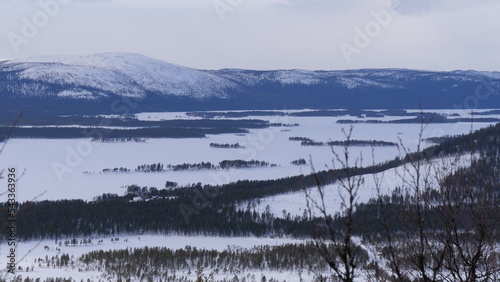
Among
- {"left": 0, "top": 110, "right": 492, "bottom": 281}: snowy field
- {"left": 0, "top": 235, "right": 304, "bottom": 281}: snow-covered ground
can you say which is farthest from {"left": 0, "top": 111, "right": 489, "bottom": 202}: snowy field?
{"left": 0, "top": 235, "right": 304, "bottom": 281}: snow-covered ground

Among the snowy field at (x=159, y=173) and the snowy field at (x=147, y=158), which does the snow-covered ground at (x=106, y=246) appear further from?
the snowy field at (x=147, y=158)

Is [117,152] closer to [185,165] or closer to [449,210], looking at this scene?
[185,165]

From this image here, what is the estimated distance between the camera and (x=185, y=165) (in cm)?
7194

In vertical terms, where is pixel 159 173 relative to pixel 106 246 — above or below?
above

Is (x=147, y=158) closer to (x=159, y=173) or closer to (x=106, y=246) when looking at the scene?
(x=159, y=173)

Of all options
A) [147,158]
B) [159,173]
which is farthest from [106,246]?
[147,158]

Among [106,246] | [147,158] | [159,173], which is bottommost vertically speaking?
[106,246]

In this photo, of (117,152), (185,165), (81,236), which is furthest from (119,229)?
(117,152)

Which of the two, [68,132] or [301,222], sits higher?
[68,132]

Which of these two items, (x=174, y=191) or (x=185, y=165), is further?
(x=185, y=165)

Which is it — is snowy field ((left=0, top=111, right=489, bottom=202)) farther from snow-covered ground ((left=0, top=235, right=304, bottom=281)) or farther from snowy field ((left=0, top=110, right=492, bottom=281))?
snow-covered ground ((left=0, top=235, right=304, bottom=281))

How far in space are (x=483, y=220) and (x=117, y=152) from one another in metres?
85.4

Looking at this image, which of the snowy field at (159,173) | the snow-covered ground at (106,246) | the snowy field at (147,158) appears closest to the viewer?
the snow-covered ground at (106,246)

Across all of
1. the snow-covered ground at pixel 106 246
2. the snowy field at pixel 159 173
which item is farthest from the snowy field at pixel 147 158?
the snow-covered ground at pixel 106 246
